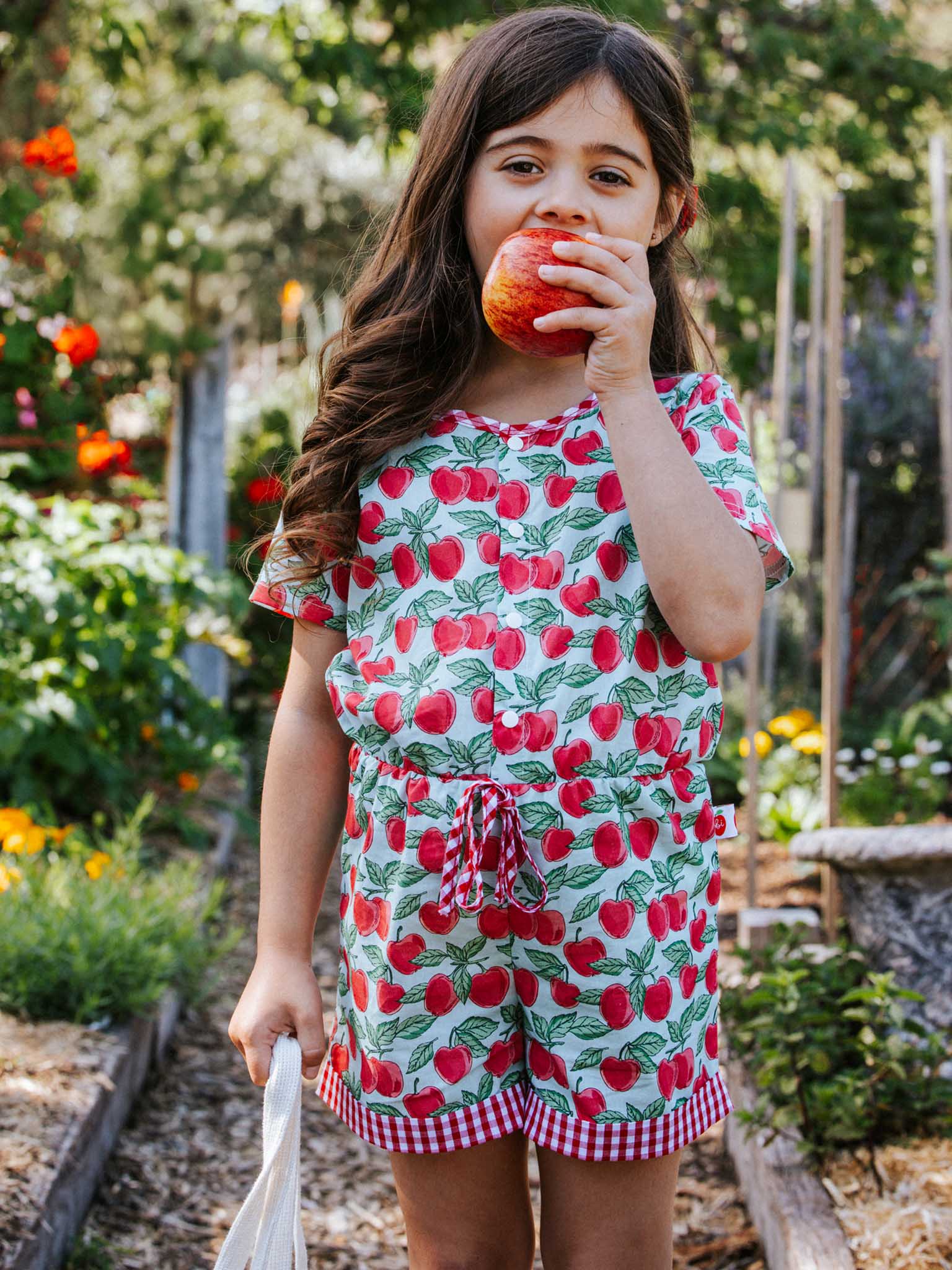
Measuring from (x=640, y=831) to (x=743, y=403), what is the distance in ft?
14.9

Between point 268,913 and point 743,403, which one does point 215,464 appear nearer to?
point 743,403

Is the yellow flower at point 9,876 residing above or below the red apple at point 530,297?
below

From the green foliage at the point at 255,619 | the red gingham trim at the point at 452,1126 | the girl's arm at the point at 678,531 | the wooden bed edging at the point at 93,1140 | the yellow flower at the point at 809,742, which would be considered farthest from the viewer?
the green foliage at the point at 255,619

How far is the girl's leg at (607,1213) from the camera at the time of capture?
1.33m

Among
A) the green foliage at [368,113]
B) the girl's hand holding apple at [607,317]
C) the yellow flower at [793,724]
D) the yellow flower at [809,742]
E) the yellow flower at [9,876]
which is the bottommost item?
the yellow flower at [9,876]

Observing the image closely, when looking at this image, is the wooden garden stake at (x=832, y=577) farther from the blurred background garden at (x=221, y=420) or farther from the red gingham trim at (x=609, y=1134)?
the red gingham trim at (x=609, y=1134)

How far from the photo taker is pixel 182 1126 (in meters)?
2.88

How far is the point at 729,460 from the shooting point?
1.36 metres

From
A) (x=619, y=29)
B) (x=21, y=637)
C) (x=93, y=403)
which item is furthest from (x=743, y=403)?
(x=619, y=29)

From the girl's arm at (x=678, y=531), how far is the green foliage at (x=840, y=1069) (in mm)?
1220

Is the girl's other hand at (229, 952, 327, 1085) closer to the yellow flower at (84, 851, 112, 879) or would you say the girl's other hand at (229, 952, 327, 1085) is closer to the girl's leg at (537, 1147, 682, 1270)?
the girl's leg at (537, 1147, 682, 1270)

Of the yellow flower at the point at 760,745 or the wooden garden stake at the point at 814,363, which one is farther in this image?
the yellow flower at the point at 760,745

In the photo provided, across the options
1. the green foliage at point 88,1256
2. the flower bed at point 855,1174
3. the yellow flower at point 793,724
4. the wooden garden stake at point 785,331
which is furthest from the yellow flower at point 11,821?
the yellow flower at point 793,724

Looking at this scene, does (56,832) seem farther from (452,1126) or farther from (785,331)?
(785,331)
